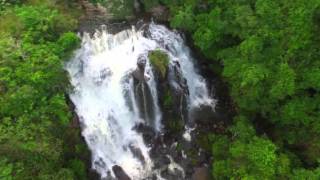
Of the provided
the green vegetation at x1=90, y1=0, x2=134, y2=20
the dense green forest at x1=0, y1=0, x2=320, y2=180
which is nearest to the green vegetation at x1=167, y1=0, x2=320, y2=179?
the dense green forest at x1=0, y1=0, x2=320, y2=180

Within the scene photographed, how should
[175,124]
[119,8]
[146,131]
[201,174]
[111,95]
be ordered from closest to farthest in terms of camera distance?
[201,174]
[111,95]
[146,131]
[175,124]
[119,8]

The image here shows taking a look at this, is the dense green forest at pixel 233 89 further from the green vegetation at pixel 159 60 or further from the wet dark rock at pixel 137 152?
the wet dark rock at pixel 137 152

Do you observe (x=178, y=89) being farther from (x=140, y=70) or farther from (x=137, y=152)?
(x=137, y=152)

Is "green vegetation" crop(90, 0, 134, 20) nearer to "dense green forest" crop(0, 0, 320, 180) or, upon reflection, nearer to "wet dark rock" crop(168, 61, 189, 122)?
"dense green forest" crop(0, 0, 320, 180)

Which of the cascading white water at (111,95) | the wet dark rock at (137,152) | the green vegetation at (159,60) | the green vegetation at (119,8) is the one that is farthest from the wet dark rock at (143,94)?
the green vegetation at (119,8)

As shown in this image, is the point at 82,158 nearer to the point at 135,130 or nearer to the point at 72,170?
the point at 72,170

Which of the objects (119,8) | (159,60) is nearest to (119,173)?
(159,60)
